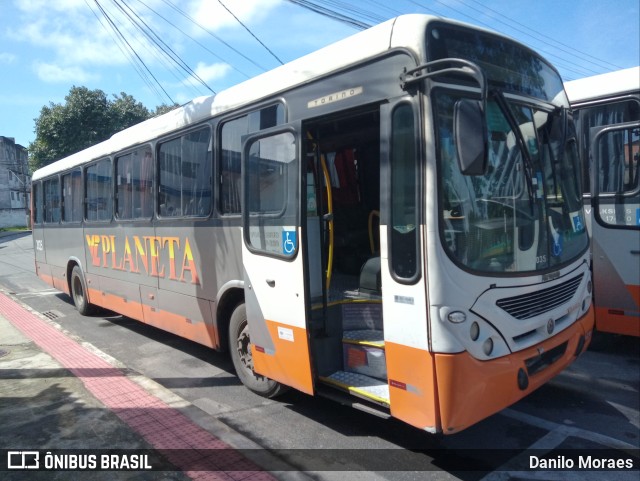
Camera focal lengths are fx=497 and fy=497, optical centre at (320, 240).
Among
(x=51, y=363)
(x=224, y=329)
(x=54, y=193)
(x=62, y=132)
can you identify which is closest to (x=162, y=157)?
(x=224, y=329)

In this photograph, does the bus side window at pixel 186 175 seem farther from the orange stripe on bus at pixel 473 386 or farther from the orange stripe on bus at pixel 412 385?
the orange stripe on bus at pixel 473 386

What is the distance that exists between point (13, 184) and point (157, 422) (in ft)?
207

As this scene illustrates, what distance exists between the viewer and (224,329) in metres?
5.72

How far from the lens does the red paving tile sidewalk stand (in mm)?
3773

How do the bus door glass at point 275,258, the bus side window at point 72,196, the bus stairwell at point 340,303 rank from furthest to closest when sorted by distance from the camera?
the bus side window at point 72,196 < the bus door glass at point 275,258 < the bus stairwell at point 340,303

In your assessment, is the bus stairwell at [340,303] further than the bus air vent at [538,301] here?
Yes

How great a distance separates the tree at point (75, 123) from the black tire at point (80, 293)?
2346 centimetres

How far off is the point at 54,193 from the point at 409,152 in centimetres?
992

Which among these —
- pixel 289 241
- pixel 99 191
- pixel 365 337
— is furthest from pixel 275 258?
pixel 99 191

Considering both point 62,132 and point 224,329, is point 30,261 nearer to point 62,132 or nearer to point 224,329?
point 62,132

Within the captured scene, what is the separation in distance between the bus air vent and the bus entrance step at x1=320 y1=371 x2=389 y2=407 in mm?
1141

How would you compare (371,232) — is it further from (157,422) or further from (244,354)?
(157,422)

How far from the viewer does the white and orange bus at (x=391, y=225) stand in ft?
10.9

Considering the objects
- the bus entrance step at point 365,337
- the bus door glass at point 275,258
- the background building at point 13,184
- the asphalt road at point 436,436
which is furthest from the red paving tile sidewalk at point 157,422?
the background building at point 13,184
